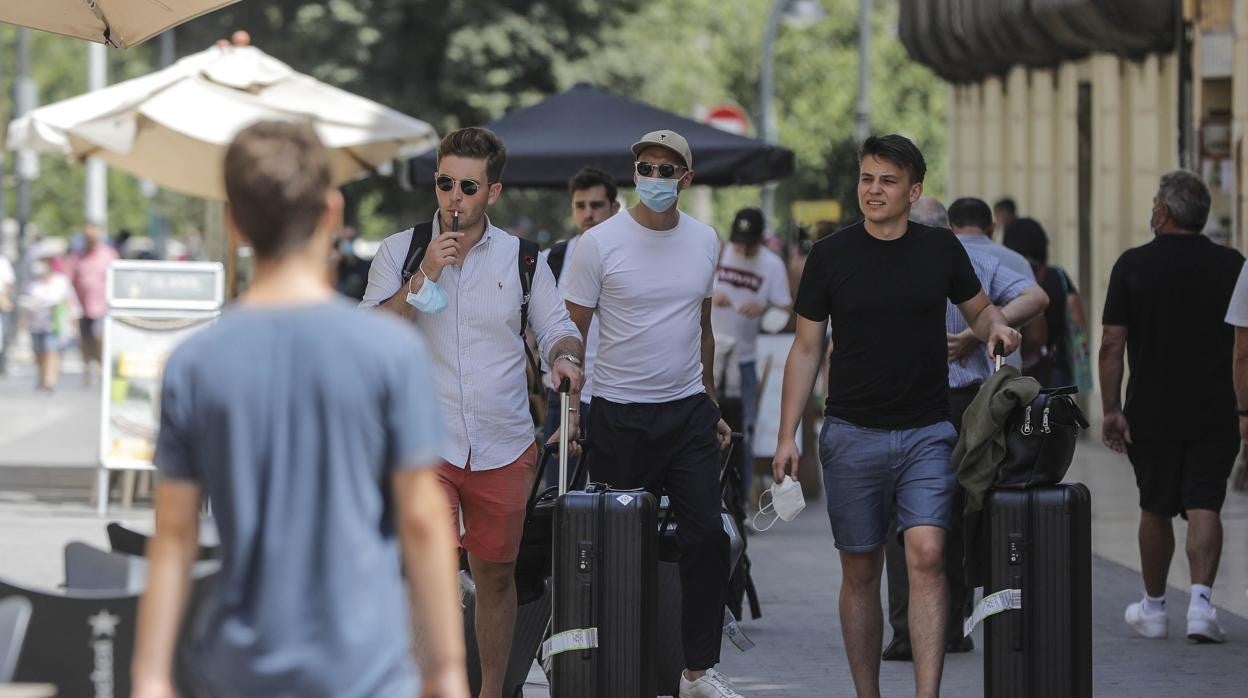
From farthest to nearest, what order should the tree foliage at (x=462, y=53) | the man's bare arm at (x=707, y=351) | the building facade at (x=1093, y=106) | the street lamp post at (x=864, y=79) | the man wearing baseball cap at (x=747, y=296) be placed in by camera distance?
the tree foliage at (x=462, y=53), the street lamp post at (x=864, y=79), the building facade at (x=1093, y=106), the man wearing baseball cap at (x=747, y=296), the man's bare arm at (x=707, y=351)

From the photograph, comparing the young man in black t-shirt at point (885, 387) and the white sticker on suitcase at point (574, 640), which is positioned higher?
the young man in black t-shirt at point (885, 387)

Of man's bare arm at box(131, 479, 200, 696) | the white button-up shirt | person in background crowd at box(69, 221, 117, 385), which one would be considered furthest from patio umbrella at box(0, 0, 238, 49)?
person in background crowd at box(69, 221, 117, 385)

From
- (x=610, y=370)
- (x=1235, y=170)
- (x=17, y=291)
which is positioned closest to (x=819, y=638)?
(x=610, y=370)

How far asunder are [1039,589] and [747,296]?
20.8 ft

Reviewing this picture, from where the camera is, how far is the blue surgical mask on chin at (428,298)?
627cm

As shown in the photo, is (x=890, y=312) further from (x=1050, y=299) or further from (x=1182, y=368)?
(x=1050, y=299)

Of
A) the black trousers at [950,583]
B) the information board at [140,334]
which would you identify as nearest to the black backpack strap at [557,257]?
the black trousers at [950,583]

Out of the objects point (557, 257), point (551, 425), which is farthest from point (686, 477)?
point (557, 257)

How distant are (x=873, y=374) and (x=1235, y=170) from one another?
8.90m

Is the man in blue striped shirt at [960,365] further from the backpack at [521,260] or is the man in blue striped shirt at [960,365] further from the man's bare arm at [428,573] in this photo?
the man's bare arm at [428,573]

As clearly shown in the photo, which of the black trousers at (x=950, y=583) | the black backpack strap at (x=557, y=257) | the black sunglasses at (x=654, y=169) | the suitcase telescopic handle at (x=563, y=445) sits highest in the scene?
the black sunglasses at (x=654, y=169)

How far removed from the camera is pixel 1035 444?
650 cm

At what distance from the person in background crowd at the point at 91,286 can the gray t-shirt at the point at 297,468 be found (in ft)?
71.1

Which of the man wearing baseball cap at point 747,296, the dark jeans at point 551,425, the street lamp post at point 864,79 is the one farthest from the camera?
the street lamp post at point 864,79
